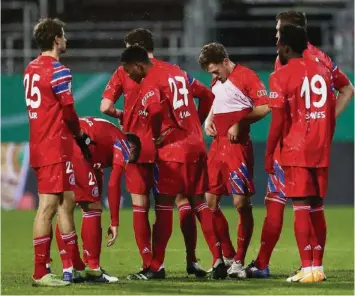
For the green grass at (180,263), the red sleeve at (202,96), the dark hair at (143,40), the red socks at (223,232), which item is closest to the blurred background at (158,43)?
the green grass at (180,263)

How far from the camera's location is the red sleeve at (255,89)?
9.70 m

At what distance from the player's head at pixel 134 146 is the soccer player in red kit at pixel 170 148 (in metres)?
0.14

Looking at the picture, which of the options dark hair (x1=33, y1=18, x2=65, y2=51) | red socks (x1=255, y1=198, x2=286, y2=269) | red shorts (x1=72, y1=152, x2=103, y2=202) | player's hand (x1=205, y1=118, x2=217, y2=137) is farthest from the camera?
player's hand (x1=205, y1=118, x2=217, y2=137)

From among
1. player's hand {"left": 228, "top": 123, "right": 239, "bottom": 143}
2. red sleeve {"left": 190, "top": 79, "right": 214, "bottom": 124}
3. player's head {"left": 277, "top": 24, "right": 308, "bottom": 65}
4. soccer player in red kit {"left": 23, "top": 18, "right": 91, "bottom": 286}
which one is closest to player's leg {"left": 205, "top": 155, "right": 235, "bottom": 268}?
player's hand {"left": 228, "top": 123, "right": 239, "bottom": 143}

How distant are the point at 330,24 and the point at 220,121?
10.8 metres

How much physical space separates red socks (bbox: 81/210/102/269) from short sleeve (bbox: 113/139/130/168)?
0.42 m

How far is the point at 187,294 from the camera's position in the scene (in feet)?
26.5

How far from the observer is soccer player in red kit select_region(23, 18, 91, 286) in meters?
8.60

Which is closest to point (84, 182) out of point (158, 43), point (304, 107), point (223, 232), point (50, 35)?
point (50, 35)

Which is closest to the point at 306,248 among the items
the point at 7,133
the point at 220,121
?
the point at 220,121

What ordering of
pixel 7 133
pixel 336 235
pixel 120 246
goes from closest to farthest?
pixel 120 246
pixel 336 235
pixel 7 133

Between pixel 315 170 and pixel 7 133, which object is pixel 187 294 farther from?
pixel 7 133

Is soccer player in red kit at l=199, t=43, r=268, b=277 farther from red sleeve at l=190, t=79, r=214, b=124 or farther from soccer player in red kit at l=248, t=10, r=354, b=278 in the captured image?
soccer player in red kit at l=248, t=10, r=354, b=278

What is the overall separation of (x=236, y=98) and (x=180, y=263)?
6.19 feet
